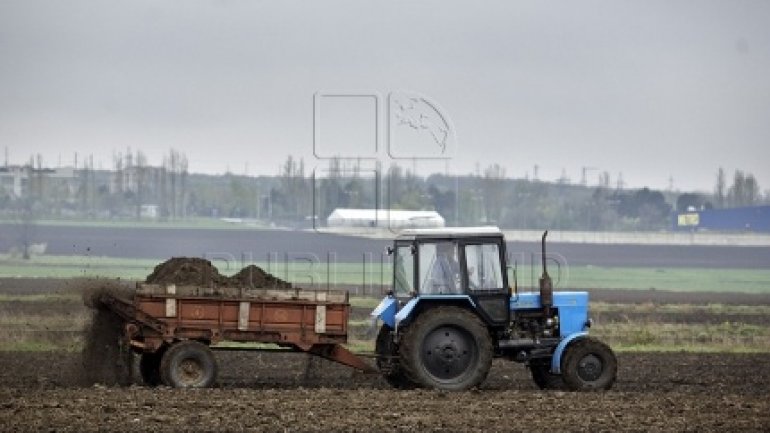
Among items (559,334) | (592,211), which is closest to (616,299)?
(559,334)

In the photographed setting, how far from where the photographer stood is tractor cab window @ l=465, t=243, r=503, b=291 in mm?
23891

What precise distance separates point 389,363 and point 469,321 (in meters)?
1.57

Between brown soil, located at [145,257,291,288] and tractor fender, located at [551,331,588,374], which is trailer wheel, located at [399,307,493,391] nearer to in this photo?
tractor fender, located at [551,331,588,374]

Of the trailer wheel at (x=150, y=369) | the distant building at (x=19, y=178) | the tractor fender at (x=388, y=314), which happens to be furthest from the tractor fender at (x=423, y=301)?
the distant building at (x=19, y=178)

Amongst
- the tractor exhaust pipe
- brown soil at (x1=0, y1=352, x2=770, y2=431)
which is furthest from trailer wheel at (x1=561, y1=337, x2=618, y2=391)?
the tractor exhaust pipe

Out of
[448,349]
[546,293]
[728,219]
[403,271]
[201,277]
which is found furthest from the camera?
[728,219]

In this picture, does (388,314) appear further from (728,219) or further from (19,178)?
(728,219)

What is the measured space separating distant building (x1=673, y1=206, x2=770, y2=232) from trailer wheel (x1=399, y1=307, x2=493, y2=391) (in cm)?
8539

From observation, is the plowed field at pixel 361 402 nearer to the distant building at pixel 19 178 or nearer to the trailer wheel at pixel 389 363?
the trailer wheel at pixel 389 363

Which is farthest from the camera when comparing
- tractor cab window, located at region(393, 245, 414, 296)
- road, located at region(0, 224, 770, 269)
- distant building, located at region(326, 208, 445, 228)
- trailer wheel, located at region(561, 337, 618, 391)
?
road, located at region(0, 224, 770, 269)

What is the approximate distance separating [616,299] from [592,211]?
195 ft

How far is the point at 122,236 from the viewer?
89875 mm

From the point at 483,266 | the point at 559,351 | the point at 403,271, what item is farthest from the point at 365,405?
the point at 559,351

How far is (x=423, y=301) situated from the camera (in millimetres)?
23844
